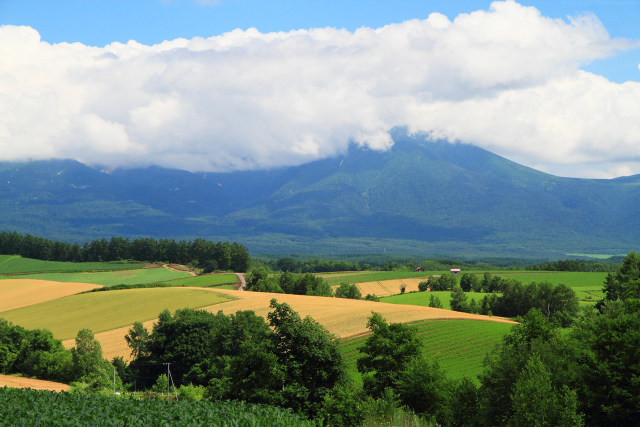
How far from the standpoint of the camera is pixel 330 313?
102750mm

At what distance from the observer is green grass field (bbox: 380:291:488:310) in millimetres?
139125

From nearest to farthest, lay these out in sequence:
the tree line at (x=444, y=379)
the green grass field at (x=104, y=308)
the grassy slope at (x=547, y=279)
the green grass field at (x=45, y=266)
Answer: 1. the tree line at (x=444, y=379)
2. the green grass field at (x=104, y=308)
3. the grassy slope at (x=547, y=279)
4. the green grass field at (x=45, y=266)

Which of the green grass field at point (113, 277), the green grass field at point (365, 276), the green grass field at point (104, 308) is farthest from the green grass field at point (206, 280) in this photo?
the green grass field at point (365, 276)

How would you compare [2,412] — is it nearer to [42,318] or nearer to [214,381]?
[214,381]

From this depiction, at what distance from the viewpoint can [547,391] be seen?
37625mm

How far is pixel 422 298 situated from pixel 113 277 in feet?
255

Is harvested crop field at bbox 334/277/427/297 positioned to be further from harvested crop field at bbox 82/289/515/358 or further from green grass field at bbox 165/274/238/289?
harvested crop field at bbox 82/289/515/358

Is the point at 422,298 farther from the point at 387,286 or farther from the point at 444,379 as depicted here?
the point at 444,379

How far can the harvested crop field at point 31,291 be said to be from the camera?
393 ft

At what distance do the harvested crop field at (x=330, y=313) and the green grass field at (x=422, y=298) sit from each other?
24.0 meters

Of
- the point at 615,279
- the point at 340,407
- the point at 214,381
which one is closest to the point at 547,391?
the point at 340,407

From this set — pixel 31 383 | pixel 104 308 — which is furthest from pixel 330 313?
pixel 31 383

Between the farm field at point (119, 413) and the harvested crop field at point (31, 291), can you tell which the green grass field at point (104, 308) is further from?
the farm field at point (119, 413)

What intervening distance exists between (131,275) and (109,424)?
140817 mm
